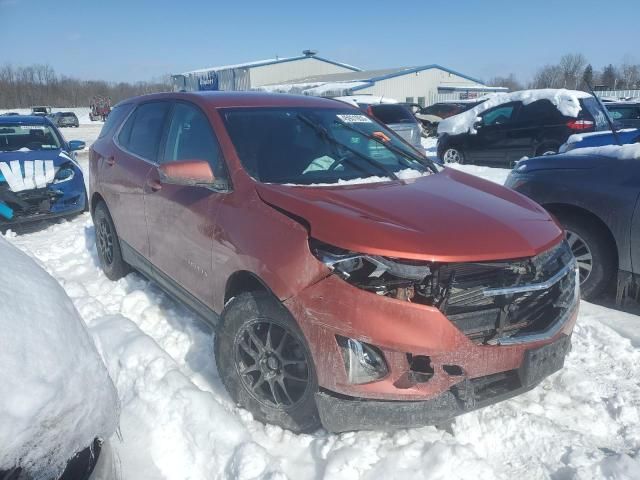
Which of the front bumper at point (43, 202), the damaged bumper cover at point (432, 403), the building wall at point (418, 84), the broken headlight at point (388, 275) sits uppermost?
the building wall at point (418, 84)

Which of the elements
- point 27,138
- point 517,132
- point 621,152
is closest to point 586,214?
point 621,152

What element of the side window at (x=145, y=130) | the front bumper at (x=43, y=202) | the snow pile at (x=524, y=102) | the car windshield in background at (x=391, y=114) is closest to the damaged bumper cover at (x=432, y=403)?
the side window at (x=145, y=130)

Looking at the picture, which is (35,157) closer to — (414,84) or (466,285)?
(466,285)

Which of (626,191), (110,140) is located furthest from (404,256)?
(110,140)

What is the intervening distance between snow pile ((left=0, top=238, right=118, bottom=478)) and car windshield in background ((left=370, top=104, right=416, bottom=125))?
41.1 feet

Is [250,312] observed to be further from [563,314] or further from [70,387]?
[563,314]

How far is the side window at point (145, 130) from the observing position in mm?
3738

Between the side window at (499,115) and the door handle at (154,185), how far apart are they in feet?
30.7

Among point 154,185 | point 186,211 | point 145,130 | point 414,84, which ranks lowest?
point 186,211

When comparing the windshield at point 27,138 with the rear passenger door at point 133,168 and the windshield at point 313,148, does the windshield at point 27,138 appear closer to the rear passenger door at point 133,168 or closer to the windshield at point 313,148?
the rear passenger door at point 133,168

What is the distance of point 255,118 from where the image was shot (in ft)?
10.5

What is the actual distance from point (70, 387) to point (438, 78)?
164ft

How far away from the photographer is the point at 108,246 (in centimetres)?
473

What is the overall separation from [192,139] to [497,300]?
2.14 metres
